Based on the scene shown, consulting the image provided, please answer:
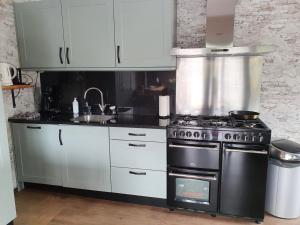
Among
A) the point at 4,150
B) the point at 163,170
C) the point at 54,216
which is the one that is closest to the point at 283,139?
the point at 163,170

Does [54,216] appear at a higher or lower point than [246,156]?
lower

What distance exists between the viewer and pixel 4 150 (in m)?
2.09

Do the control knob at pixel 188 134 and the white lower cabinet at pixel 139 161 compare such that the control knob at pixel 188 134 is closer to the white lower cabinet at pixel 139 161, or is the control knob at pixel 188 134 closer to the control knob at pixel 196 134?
the control knob at pixel 196 134

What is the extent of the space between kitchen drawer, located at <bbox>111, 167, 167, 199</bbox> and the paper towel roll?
2.31ft

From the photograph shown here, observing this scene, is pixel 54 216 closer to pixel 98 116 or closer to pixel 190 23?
pixel 98 116

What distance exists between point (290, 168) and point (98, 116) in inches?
88.7

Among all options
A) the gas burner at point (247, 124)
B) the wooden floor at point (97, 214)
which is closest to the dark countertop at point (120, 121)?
the gas burner at point (247, 124)

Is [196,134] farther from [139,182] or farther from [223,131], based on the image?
[139,182]

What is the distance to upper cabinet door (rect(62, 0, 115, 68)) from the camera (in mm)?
2629

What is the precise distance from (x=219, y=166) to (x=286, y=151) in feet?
2.14

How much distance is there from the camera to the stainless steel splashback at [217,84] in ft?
8.75

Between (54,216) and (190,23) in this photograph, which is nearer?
(54,216)

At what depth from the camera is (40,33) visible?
2.86m

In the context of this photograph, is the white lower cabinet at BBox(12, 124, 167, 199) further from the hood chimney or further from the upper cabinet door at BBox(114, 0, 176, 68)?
the hood chimney
